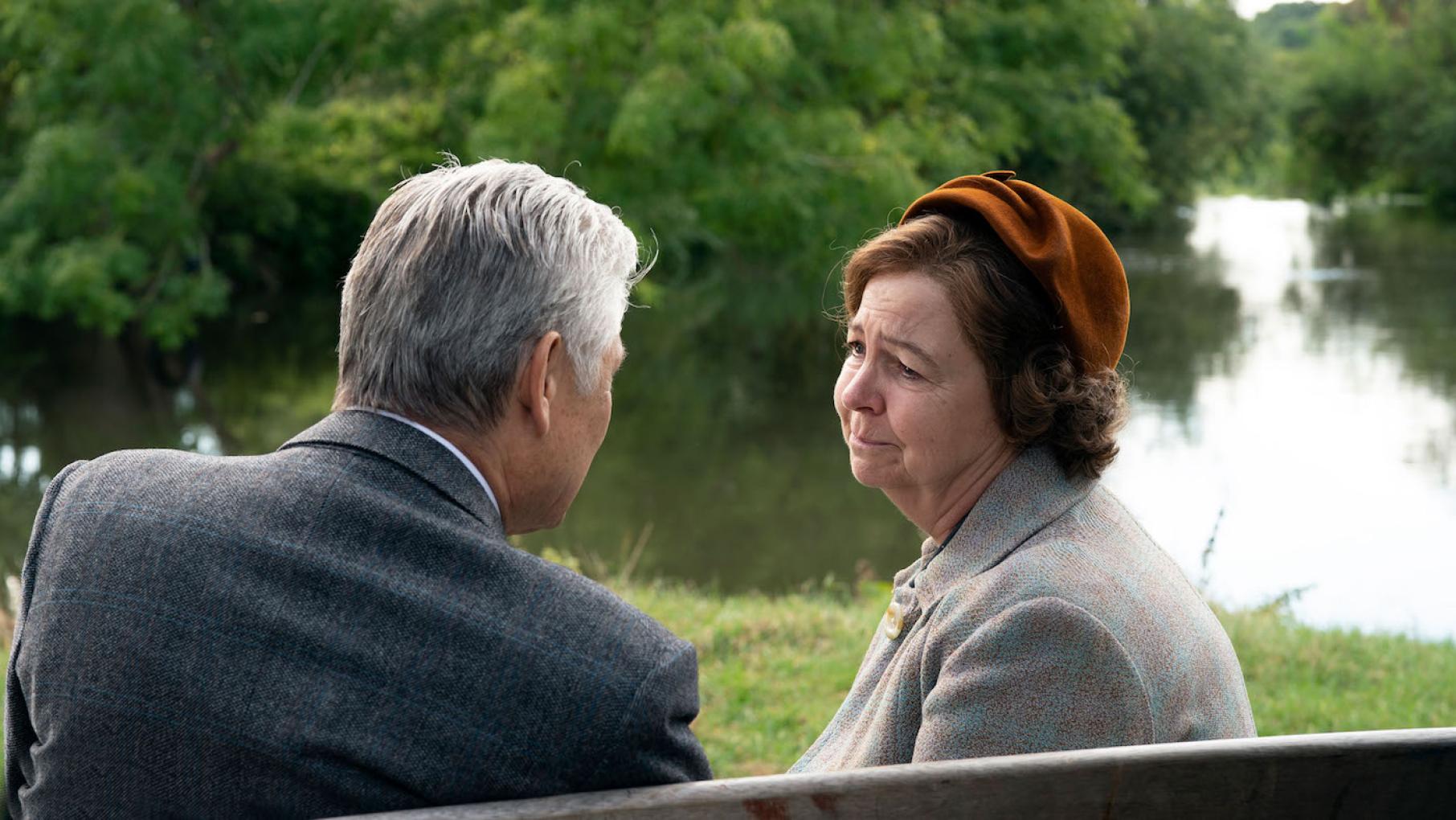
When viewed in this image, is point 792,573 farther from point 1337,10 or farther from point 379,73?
point 1337,10

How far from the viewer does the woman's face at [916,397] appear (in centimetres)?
190

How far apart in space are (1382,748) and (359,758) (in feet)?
3.23

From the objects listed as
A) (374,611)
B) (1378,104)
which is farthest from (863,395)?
(1378,104)

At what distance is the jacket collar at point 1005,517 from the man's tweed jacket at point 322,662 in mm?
568

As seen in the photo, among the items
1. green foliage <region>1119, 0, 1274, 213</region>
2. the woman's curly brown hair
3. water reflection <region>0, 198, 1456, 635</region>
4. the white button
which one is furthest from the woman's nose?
green foliage <region>1119, 0, 1274, 213</region>

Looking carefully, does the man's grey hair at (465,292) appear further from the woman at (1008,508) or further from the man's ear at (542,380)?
the woman at (1008,508)

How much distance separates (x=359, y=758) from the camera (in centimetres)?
131

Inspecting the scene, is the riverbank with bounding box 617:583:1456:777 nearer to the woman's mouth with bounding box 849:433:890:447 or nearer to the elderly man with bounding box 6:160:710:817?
the woman's mouth with bounding box 849:433:890:447

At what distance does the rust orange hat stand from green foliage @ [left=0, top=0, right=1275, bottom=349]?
31.4 ft

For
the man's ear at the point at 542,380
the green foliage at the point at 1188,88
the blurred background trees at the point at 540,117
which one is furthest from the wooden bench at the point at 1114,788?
the green foliage at the point at 1188,88

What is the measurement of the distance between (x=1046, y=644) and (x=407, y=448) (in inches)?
29.3

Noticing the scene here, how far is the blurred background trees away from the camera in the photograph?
13.0 meters

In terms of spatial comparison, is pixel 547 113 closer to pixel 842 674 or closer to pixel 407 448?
pixel 842 674

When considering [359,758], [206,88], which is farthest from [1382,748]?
[206,88]
